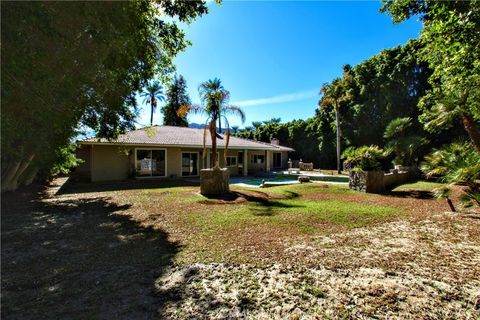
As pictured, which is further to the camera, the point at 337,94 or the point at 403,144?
the point at 337,94

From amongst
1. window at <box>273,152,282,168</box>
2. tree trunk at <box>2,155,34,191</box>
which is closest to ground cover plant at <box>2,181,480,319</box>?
tree trunk at <box>2,155,34,191</box>

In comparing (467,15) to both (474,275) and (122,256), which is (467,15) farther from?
(122,256)

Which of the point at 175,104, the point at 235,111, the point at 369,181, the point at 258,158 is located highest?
the point at 175,104

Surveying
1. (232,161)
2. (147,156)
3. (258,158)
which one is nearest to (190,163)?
(147,156)

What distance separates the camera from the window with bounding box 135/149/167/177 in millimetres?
18391

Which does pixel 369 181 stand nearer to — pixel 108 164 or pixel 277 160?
pixel 108 164

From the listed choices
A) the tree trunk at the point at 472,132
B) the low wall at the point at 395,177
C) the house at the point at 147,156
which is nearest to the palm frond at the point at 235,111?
the house at the point at 147,156

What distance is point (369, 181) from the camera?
12.1m

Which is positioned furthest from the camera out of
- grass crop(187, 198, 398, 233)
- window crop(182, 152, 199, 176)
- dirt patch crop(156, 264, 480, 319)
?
window crop(182, 152, 199, 176)

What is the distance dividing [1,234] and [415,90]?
95.9 feet

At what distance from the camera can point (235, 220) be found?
7.04 metres

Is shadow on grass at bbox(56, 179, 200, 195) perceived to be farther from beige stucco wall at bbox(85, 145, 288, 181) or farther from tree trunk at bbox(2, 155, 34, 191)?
tree trunk at bbox(2, 155, 34, 191)

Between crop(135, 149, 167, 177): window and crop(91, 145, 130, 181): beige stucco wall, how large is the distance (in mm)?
804

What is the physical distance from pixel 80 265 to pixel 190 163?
16.7m
